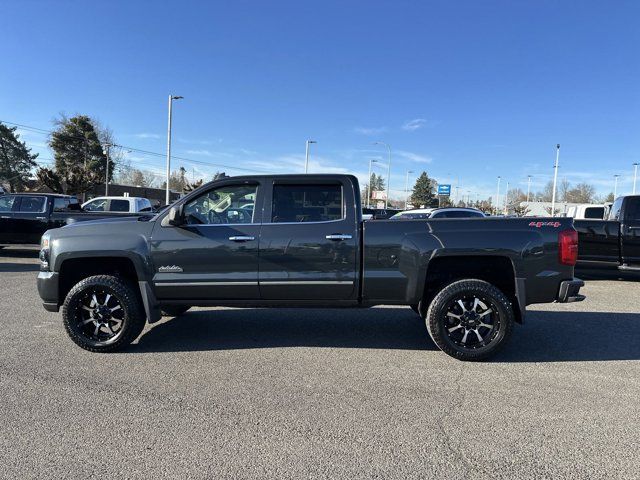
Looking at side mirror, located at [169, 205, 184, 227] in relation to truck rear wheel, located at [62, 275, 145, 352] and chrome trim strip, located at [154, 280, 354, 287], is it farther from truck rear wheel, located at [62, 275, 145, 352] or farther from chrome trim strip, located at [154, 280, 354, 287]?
truck rear wheel, located at [62, 275, 145, 352]

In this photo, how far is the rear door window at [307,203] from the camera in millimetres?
4941

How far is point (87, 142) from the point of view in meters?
58.8

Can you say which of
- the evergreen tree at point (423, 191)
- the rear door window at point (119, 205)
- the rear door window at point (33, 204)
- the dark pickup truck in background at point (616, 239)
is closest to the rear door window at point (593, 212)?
the dark pickup truck in background at point (616, 239)

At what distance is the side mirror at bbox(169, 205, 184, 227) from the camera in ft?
15.8

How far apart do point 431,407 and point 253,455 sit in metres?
1.53

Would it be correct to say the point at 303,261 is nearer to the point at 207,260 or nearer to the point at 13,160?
the point at 207,260

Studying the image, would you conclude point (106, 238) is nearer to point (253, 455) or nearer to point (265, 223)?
point (265, 223)

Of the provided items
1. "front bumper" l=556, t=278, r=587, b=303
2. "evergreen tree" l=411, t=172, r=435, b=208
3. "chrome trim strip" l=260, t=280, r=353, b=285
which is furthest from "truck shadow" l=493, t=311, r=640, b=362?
"evergreen tree" l=411, t=172, r=435, b=208

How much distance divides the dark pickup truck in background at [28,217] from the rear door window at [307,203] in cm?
941

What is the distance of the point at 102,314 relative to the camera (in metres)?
4.96

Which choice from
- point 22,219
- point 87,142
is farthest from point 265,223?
point 87,142

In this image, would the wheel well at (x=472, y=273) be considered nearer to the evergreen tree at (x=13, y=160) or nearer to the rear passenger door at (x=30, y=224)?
the rear passenger door at (x=30, y=224)

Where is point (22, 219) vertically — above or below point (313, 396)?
above

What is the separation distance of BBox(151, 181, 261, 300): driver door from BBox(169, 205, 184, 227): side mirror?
8cm
